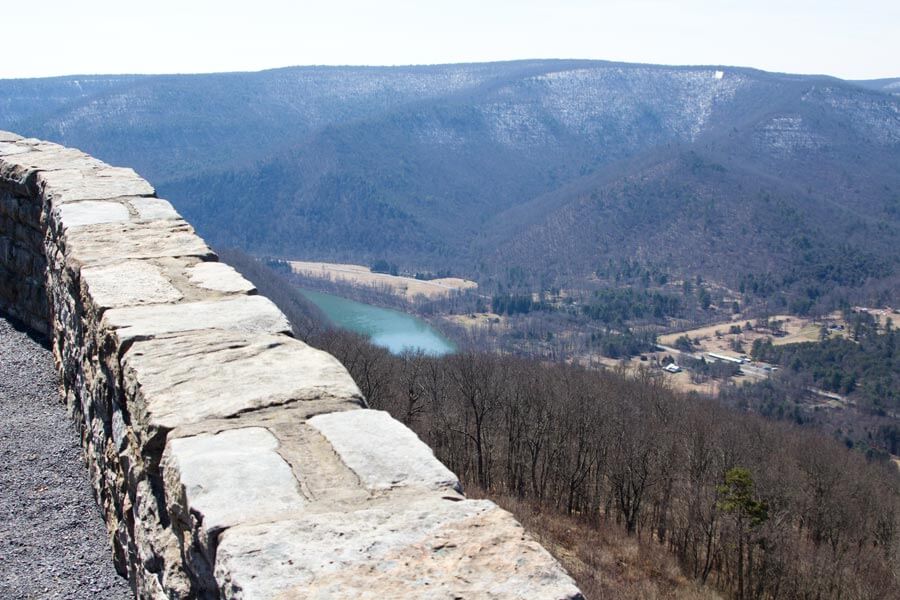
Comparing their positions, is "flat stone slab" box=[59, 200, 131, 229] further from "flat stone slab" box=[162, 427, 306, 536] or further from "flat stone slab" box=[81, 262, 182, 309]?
"flat stone slab" box=[162, 427, 306, 536]

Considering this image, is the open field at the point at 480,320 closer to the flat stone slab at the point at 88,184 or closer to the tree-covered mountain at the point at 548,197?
the tree-covered mountain at the point at 548,197

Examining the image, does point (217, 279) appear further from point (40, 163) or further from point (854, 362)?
point (854, 362)

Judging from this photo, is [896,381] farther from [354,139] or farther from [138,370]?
[354,139]

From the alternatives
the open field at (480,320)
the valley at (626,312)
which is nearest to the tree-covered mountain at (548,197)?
the valley at (626,312)

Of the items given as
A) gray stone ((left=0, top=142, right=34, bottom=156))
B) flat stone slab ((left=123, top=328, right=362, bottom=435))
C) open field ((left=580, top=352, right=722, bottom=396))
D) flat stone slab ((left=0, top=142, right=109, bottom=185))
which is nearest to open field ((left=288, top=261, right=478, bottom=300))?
open field ((left=580, top=352, right=722, bottom=396))

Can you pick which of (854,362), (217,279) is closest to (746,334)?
(854,362)

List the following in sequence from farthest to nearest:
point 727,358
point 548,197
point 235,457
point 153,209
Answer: point 548,197 → point 727,358 → point 153,209 → point 235,457

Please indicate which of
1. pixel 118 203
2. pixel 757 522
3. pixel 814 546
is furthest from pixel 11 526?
pixel 814 546

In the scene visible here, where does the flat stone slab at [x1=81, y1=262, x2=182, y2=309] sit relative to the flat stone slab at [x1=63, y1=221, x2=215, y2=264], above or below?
below
